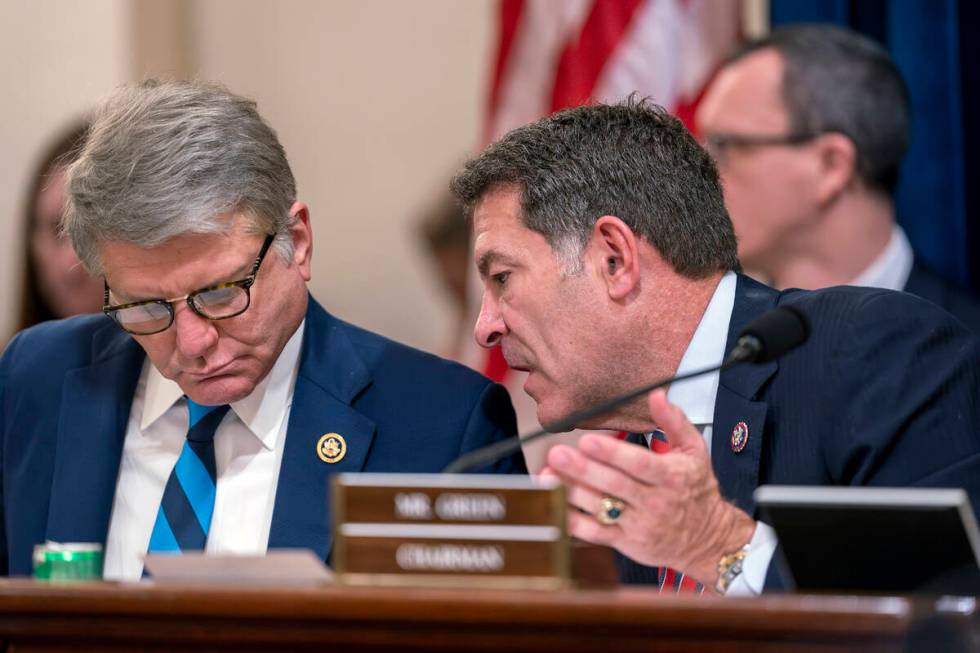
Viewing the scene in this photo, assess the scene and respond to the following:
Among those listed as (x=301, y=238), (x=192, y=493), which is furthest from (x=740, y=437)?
(x=192, y=493)

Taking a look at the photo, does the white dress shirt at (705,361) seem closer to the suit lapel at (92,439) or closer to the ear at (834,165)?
the suit lapel at (92,439)

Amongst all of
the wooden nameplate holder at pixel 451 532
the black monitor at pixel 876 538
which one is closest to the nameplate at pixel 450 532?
the wooden nameplate holder at pixel 451 532

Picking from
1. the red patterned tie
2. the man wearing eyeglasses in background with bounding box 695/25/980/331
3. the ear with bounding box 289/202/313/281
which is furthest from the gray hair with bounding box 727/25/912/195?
the ear with bounding box 289/202/313/281

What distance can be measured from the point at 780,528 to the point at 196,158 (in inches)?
49.4

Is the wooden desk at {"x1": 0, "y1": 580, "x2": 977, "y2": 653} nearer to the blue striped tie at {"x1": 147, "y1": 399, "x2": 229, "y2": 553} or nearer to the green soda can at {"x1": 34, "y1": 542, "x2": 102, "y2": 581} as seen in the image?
the green soda can at {"x1": 34, "y1": 542, "x2": 102, "y2": 581}

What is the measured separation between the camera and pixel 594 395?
247 cm

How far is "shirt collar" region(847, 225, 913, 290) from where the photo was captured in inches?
151

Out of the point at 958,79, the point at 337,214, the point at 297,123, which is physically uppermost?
the point at 958,79

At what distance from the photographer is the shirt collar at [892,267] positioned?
3.84 metres

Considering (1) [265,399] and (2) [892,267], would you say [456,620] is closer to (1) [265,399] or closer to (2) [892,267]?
(1) [265,399]

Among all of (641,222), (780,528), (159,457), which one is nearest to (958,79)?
(641,222)

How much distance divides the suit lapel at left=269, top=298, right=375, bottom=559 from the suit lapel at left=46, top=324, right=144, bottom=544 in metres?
0.34

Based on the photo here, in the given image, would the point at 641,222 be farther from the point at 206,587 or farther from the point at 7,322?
the point at 7,322

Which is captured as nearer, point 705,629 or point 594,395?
point 705,629
